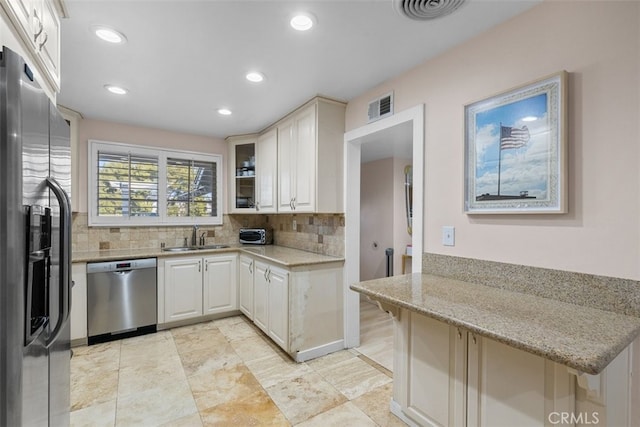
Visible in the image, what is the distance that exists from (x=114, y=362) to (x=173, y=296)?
81 centimetres

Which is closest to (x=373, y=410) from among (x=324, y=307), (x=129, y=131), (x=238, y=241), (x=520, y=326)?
(x=324, y=307)

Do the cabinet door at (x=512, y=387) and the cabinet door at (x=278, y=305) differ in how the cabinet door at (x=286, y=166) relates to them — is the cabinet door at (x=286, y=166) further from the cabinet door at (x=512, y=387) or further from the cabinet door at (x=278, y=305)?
the cabinet door at (x=512, y=387)

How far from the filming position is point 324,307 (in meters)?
2.68

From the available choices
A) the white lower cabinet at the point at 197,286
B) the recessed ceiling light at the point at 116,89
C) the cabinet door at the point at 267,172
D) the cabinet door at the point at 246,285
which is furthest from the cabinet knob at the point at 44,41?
the cabinet door at the point at 246,285

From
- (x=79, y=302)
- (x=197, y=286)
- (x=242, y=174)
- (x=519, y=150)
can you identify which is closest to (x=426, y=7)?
(x=519, y=150)

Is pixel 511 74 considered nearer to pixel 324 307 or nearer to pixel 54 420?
pixel 324 307

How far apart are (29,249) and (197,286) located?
266cm

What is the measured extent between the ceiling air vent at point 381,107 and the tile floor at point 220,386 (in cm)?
210

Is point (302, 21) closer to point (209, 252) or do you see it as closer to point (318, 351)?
point (318, 351)

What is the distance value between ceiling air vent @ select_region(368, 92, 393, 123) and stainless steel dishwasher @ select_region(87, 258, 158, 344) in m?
2.67

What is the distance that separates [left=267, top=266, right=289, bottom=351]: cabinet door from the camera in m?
2.56

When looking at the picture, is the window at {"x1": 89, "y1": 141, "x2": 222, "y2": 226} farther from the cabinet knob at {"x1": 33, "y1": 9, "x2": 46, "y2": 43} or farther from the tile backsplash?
the cabinet knob at {"x1": 33, "y1": 9, "x2": 46, "y2": 43}

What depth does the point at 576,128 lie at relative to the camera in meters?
1.32

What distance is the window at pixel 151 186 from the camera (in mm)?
3314
